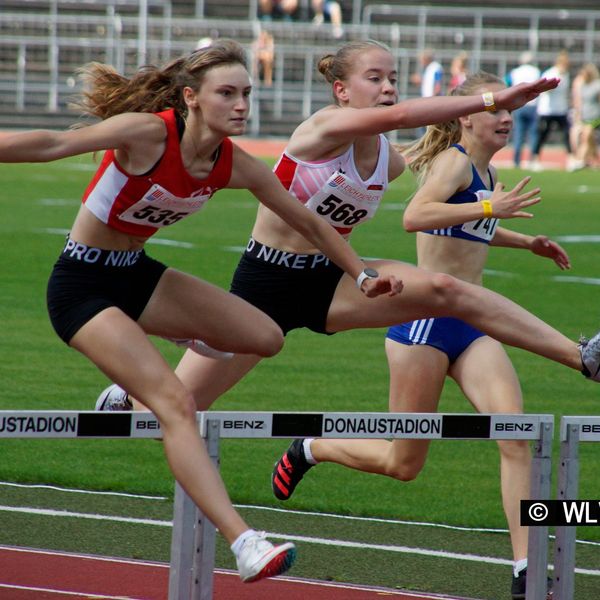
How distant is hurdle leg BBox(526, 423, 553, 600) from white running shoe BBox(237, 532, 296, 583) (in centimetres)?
115

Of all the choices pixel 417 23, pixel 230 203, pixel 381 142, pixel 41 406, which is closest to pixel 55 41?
pixel 417 23

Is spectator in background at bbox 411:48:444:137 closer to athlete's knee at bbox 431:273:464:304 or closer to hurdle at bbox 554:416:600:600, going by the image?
athlete's knee at bbox 431:273:464:304

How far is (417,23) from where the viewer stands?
121 ft

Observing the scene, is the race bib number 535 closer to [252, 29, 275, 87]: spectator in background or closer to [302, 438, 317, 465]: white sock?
[302, 438, 317, 465]: white sock

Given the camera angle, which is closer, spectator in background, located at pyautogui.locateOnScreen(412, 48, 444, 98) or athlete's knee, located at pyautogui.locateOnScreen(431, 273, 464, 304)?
athlete's knee, located at pyautogui.locateOnScreen(431, 273, 464, 304)

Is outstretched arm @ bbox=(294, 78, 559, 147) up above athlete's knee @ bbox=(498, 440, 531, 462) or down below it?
above

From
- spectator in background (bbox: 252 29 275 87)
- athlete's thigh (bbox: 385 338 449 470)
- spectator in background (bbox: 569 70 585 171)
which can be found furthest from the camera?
spectator in background (bbox: 252 29 275 87)

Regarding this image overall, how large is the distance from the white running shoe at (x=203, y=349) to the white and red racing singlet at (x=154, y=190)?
2.02 feet

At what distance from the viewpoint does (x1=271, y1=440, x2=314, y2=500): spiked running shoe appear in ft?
23.4

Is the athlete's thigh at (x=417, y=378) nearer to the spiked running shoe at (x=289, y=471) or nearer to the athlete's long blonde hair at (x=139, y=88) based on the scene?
the spiked running shoe at (x=289, y=471)

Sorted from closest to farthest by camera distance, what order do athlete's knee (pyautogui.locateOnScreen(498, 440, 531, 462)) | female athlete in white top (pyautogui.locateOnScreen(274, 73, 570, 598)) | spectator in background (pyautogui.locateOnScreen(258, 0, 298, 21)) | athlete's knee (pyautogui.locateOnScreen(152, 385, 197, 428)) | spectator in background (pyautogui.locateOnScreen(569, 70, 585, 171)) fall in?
athlete's knee (pyautogui.locateOnScreen(152, 385, 197, 428)) < athlete's knee (pyautogui.locateOnScreen(498, 440, 531, 462)) < female athlete in white top (pyautogui.locateOnScreen(274, 73, 570, 598)) < spectator in background (pyautogui.locateOnScreen(569, 70, 585, 171)) < spectator in background (pyautogui.locateOnScreen(258, 0, 298, 21))

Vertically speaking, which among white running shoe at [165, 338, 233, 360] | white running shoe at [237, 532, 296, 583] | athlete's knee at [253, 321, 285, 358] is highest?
athlete's knee at [253, 321, 285, 358]

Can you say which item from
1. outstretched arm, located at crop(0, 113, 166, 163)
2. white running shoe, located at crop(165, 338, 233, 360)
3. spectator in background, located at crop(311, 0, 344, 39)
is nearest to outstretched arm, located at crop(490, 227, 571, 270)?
white running shoe, located at crop(165, 338, 233, 360)

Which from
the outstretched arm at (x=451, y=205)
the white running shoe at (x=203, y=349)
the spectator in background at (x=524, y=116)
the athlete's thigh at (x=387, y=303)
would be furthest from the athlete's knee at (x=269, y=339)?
the spectator in background at (x=524, y=116)
